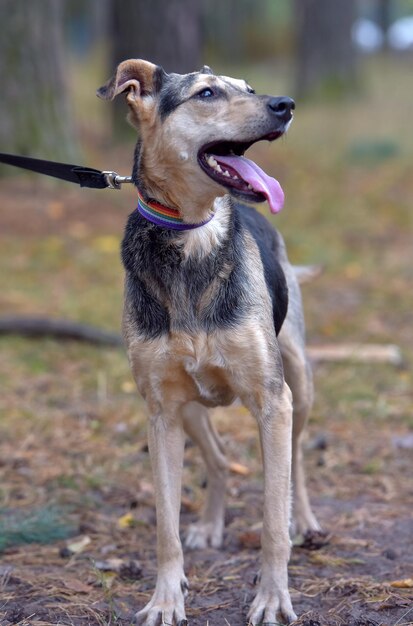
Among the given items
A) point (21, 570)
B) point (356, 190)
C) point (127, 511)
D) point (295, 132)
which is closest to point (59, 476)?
point (127, 511)

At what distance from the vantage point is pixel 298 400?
4.92 m

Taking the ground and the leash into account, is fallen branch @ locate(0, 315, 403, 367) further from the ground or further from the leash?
the leash

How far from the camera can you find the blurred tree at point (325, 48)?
65.7 feet

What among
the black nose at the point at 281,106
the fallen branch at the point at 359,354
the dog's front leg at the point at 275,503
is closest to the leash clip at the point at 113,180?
the black nose at the point at 281,106

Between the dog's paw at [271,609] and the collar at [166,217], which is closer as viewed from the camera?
the dog's paw at [271,609]

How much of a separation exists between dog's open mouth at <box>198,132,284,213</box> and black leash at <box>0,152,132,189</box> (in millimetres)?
441

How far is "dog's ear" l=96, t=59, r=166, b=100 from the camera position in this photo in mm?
4035

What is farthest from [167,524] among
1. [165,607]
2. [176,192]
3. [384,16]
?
[384,16]

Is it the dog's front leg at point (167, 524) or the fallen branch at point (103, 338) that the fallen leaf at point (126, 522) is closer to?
the dog's front leg at point (167, 524)

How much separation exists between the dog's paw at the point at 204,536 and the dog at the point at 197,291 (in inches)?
32.2

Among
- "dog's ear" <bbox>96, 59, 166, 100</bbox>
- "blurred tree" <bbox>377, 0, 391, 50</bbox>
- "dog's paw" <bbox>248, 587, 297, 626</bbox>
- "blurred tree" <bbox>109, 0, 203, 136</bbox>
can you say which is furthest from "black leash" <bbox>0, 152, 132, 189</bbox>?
"blurred tree" <bbox>377, 0, 391, 50</bbox>

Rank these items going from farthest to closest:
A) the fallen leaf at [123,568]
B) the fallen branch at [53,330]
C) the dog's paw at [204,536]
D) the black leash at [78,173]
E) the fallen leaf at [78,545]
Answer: the fallen branch at [53,330], the dog's paw at [204,536], the fallen leaf at [78,545], the fallen leaf at [123,568], the black leash at [78,173]

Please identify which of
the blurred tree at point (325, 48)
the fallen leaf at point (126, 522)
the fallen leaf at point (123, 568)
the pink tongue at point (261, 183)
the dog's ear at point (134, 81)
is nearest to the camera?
the pink tongue at point (261, 183)

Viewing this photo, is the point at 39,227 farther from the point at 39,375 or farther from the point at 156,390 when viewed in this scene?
the point at 156,390
